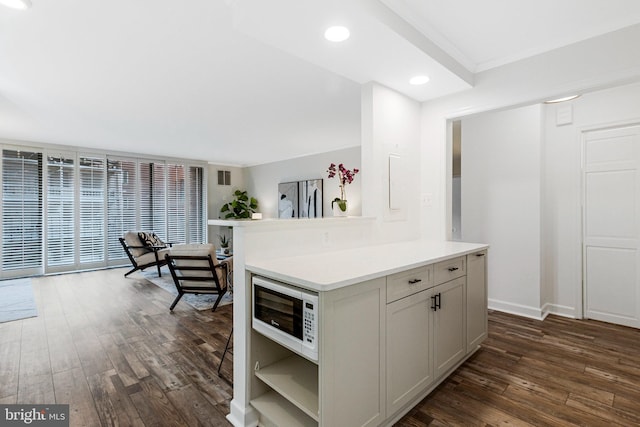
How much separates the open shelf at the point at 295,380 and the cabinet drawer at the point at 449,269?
39.4 inches

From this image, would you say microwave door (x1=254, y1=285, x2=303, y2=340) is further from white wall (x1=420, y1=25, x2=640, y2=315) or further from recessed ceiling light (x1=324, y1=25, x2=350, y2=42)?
white wall (x1=420, y1=25, x2=640, y2=315)

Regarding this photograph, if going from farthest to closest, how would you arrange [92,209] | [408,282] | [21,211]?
1. [92,209]
2. [21,211]
3. [408,282]

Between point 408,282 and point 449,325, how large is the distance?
2.23 feet

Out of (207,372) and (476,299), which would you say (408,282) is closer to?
(476,299)

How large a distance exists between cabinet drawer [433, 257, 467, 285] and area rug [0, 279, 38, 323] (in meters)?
4.62

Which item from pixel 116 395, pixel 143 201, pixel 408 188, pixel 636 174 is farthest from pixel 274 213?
pixel 636 174

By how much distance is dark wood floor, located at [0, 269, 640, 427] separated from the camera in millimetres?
1904

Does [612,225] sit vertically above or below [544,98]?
below

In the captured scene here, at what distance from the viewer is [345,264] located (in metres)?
1.81

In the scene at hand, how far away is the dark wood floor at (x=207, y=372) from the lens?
1904mm

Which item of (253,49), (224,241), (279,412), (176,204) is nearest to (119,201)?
(176,204)

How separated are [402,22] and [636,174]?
302 cm

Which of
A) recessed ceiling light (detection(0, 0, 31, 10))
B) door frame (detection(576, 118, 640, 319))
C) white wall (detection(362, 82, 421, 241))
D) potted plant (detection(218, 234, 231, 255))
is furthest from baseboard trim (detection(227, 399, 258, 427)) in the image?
potted plant (detection(218, 234, 231, 255))

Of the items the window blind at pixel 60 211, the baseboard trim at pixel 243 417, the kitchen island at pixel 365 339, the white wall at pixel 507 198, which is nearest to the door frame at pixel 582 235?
the white wall at pixel 507 198
